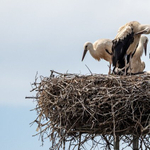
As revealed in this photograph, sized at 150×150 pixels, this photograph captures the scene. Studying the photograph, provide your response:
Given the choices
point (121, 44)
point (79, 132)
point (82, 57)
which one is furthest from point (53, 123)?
point (82, 57)

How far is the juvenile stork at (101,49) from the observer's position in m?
12.5

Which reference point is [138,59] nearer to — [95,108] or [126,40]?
[126,40]

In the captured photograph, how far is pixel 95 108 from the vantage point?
7582 mm

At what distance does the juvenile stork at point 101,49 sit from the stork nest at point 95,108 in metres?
4.51

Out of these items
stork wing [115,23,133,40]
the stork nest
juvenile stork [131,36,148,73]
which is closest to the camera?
the stork nest

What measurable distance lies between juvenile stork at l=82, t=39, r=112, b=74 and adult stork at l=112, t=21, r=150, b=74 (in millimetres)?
1243

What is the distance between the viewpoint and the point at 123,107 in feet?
24.5

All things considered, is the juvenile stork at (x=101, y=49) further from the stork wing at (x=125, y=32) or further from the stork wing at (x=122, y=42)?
the stork wing at (x=125, y=32)

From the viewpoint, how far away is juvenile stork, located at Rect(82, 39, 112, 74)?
41.0ft

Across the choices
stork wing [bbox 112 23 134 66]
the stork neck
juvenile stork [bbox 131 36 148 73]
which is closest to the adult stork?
stork wing [bbox 112 23 134 66]

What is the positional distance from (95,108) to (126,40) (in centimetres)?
378

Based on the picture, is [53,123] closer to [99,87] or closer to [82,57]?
[99,87]

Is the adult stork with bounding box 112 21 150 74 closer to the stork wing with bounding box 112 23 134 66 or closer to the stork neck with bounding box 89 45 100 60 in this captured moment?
the stork wing with bounding box 112 23 134 66

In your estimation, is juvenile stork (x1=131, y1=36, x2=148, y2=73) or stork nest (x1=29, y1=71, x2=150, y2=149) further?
juvenile stork (x1=131, y1=36, x2=148, y2=73)
